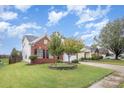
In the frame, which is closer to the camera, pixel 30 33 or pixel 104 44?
pixel 30 33

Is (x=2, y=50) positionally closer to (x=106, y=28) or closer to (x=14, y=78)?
(x=14, y=78)

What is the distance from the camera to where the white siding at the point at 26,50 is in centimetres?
781

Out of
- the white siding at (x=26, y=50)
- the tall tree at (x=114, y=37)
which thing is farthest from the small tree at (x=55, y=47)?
the tall tree at (x=114, y=37)

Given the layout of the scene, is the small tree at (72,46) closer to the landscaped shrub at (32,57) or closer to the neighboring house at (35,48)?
the neighboring house at (35,48)

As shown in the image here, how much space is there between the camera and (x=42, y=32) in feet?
25.7

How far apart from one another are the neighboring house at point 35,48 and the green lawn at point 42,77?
0.20 metres

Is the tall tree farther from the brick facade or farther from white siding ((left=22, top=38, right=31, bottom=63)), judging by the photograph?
white siding ((left=22, top=38, right=31, bottom=63))

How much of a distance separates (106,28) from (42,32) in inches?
70.4

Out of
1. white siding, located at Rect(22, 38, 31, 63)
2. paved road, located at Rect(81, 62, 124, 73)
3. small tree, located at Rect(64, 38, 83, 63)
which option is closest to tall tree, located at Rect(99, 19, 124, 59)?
paved road, located at Rect(81, 62, 124, 73)

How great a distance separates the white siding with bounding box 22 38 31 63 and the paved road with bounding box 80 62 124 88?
1.67 m

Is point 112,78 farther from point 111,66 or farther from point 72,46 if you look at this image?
point 72,46

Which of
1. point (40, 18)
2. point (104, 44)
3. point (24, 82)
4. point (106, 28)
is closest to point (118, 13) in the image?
point (106, 28)

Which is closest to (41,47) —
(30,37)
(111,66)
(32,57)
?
(32,57)

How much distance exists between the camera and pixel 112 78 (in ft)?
26.0
